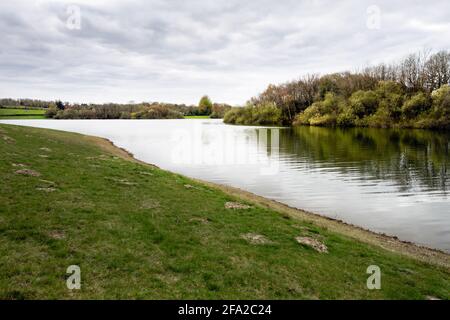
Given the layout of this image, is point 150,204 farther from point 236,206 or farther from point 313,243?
point 313,243

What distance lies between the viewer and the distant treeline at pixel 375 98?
97188 millimetres

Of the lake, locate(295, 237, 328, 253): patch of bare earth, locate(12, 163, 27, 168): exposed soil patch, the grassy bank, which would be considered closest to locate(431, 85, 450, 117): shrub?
the lake

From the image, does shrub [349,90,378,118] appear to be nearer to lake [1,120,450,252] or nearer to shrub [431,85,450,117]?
shrub [431,85,450,117]

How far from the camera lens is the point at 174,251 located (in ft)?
34.8

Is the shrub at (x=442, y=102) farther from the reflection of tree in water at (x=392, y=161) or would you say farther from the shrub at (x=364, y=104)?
the reflection of tree in water at (x=392, y=161)

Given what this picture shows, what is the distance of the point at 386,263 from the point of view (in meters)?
12.4

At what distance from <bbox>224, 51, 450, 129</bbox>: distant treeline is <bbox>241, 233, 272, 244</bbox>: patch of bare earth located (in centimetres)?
10086

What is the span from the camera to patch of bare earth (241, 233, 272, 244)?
1271cm

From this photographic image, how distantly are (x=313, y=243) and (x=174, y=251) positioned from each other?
21.4 ft

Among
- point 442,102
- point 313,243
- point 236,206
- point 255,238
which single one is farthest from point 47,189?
point 442,102

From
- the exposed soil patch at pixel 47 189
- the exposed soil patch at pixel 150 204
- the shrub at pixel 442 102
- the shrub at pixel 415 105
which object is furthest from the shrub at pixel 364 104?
the exposed soil patch at pixel 47 189

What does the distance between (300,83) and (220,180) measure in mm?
132507
